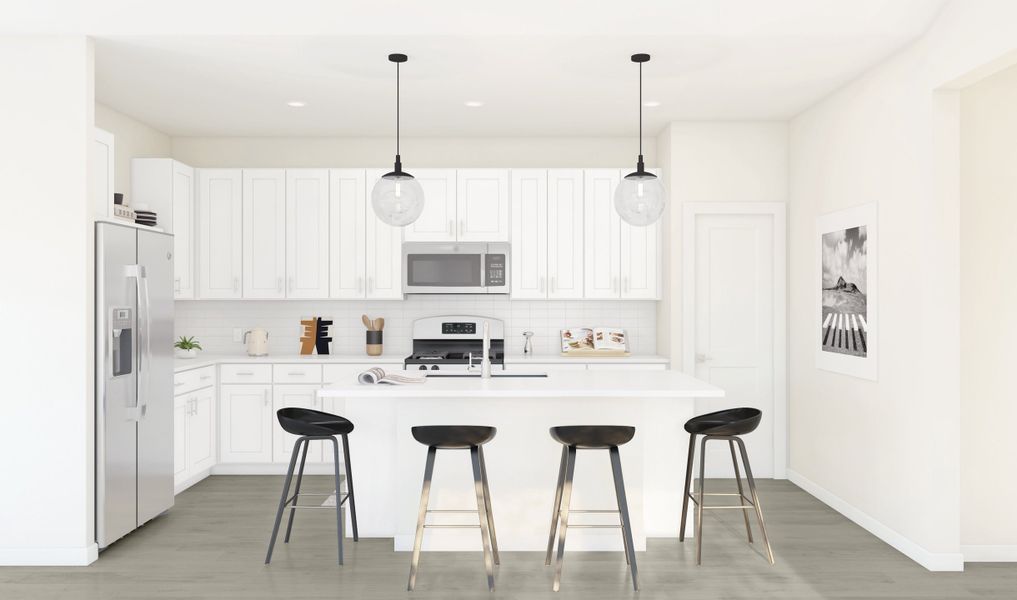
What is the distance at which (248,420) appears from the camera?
5504 mm

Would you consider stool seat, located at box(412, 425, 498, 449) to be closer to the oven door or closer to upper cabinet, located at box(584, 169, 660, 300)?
the oven door

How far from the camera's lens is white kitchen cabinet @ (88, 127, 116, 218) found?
152 inches

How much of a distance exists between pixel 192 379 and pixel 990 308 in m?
5.03

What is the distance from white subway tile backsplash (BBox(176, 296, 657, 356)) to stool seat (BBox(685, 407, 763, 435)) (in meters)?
2.22

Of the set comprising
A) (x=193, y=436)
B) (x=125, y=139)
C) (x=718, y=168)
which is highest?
(x=125, y=139)

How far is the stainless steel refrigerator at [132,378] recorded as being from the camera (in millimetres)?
3736

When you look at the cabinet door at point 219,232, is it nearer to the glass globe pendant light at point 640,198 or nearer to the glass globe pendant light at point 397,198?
the glass globe pendant light at point 397,198

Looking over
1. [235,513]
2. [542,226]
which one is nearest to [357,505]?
[235,513]

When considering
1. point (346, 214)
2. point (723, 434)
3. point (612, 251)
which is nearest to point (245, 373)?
point (346, 214)

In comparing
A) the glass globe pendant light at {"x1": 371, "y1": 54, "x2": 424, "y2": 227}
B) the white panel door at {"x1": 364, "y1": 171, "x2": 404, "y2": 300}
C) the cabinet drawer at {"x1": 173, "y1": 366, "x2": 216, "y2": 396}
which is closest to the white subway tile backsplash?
the white panel door at {"x1": 364, "y1": 171, "x2": 404, "y2": 300}

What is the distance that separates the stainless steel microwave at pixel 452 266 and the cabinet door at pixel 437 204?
117mm

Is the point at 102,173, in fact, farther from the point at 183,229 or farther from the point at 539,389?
the point at 539,389

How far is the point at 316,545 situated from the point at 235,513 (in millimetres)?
919

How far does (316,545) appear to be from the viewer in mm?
3936
